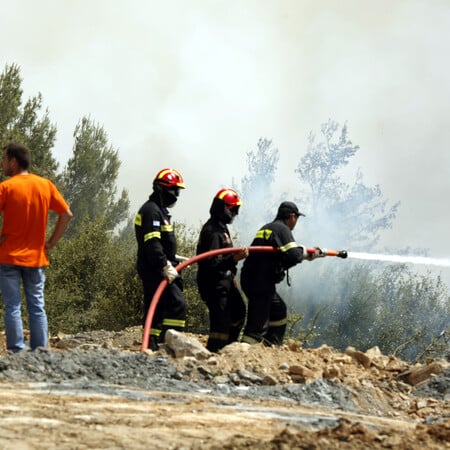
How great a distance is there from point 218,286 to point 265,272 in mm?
553

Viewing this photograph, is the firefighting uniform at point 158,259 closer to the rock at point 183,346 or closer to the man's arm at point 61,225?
the rock at point 183,346

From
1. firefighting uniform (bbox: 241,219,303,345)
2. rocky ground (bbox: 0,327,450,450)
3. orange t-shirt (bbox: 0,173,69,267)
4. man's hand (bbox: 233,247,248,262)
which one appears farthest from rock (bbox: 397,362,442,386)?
orange t-shirt (bbox: 0,173,69,267)

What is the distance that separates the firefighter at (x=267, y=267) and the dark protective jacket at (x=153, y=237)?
105 cm

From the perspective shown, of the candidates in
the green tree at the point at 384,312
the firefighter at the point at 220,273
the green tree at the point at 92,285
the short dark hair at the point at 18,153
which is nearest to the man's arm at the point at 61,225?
the short dark hair at the point at 18,153

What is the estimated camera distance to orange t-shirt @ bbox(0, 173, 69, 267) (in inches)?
324

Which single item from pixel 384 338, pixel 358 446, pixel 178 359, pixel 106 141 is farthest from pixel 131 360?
pixel 106 141

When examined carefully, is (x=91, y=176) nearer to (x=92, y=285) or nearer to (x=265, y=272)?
(x=92, y=285)

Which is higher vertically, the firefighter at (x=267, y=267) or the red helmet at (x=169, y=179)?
the red helmet at (x=169, y=179)

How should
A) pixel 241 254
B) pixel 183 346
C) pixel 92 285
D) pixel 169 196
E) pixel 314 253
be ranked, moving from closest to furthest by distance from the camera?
pixel 183 346, pixel 169 196, pixel 241 254, pixel 314 253, pixel 92 285

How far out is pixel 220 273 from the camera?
418 inches

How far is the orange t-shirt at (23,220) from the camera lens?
823cm

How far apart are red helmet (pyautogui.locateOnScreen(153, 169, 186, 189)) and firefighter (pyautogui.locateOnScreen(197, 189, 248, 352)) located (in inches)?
21.4

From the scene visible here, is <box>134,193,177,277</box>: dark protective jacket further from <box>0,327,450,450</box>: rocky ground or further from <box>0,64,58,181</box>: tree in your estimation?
<box>0,64,58,181</box>: tree

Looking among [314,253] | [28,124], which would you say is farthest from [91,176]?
[314,253]
